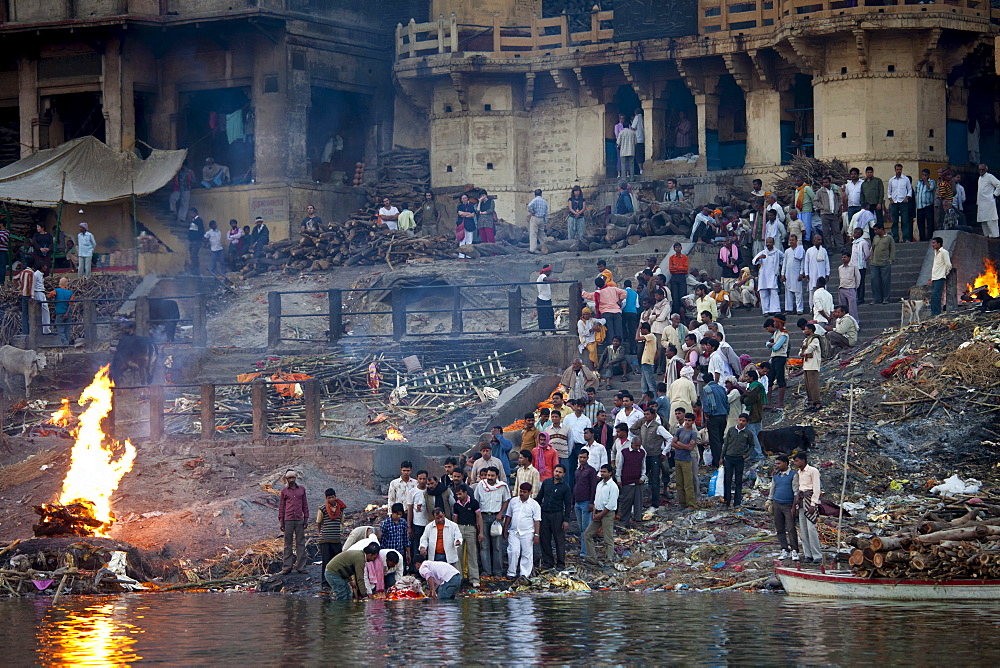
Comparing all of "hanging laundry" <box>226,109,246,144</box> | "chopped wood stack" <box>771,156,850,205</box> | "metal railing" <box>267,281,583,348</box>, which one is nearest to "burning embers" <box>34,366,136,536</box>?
"metal railing" <box>267,281,583,348</box>

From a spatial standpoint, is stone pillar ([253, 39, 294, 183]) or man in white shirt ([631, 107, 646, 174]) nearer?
man in white shirt ([631, 107, 646, 174])

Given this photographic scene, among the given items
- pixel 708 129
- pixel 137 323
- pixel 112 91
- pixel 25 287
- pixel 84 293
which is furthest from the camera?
pixel 112 91

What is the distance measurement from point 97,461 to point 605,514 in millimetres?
7933

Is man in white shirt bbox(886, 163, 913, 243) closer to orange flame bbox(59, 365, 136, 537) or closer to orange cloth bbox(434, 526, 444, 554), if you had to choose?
orange cloth bbox(434, 526, 444, 554)

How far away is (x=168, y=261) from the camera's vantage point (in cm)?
3444

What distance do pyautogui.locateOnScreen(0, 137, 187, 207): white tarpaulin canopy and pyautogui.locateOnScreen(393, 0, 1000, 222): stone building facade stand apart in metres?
6.05

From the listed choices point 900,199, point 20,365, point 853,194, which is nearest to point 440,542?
point 20,365

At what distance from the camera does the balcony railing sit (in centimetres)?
3177

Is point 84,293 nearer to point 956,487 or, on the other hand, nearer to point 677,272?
point 677,272

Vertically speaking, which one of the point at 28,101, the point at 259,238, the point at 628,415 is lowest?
the point at 628,415

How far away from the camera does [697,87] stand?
35.6 meters

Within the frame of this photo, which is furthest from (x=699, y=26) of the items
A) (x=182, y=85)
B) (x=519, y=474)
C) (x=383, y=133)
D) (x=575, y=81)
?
(x=519, y=474)

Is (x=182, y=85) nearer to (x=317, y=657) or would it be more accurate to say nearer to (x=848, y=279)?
(x=848, y=279)

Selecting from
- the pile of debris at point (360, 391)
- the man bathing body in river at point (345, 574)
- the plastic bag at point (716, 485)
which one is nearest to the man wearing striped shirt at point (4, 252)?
the pile of debris at point (360, 391)
